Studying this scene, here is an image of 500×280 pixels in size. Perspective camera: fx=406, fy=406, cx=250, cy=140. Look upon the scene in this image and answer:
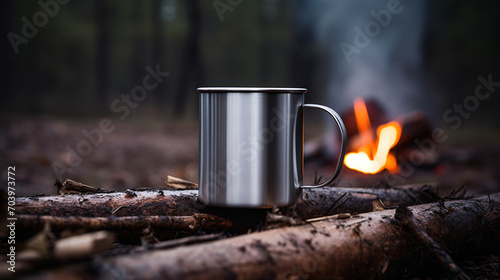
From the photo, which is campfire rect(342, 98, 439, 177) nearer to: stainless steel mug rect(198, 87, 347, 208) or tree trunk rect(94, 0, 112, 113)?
stainless steel mug rect(198, 87, 347, 208)

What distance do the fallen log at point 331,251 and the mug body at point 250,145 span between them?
0.22 m

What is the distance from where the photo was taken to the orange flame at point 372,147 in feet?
18.3

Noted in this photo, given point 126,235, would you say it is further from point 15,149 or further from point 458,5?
point 458,5

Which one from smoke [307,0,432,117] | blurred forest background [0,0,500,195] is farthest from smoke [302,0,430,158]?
blurred forest background [0,0,500,195]

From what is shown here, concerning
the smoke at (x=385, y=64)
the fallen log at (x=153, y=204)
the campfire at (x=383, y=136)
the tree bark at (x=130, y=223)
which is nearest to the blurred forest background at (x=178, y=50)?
the smoke at (x=385, y=64)

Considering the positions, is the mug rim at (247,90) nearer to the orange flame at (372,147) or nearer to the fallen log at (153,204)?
the fallen log at (153,204)

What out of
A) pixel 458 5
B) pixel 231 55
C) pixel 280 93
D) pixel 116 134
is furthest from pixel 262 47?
pixel 280 93

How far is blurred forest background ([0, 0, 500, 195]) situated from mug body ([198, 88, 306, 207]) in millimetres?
14973

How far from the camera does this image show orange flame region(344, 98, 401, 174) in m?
5.59

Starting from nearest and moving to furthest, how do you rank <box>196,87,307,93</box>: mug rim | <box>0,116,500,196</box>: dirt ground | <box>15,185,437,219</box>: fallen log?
<box>196,87,307,93</box>: mug rim < <box>15,185,437,219</box>: fallen log < <box>0,116,500,196</box>: dirt ground

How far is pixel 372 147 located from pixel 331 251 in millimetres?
4666

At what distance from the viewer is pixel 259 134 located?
174 centimetres

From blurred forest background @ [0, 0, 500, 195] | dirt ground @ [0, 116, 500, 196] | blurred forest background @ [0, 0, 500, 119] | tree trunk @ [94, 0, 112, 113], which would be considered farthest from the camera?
blurred forest background @ [0, 0, 500, 119]

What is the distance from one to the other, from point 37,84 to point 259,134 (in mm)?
25492
